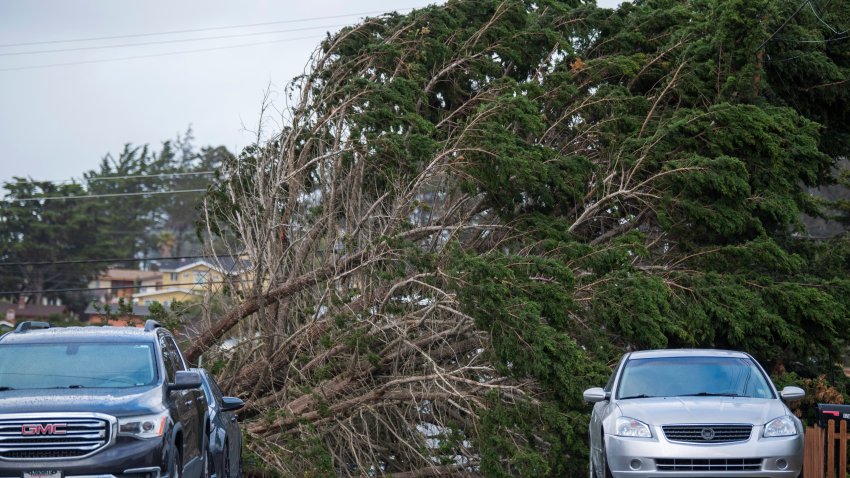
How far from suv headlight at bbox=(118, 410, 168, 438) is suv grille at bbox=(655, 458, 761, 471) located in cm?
426

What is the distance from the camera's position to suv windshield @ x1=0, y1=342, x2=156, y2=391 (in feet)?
33.3

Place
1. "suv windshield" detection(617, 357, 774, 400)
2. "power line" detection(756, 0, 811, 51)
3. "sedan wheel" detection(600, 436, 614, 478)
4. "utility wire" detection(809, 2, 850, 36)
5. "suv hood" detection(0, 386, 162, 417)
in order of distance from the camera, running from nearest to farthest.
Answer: "suv hood" detection(0, 386, 162, 417)
"sedan wheel" detection(600, 436, 614, 478)
"suv windshield" detection(617, 357, 774, 400)
"power line" detection(756, 0, 811, 51)
"utility wire" detection(809, 2, 850, 36)

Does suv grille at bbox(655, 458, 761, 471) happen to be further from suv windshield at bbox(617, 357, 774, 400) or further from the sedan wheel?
suv windshield at bbox(617, 357, 774, 400)

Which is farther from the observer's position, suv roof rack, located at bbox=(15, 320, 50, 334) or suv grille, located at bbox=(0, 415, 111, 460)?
suv roof rack, located at bbox=(15, 320, 50, 334)

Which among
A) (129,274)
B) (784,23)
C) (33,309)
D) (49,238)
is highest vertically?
(784,23)

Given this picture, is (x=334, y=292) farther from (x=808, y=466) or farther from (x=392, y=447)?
(x=808, y=466)

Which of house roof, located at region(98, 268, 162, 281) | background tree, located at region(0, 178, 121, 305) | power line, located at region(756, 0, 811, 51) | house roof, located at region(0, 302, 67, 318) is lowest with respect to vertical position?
house roof, located at region(0, 302, 67, 318)

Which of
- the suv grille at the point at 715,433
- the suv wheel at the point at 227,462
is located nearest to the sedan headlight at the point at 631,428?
the suv grille at the point at 715,433

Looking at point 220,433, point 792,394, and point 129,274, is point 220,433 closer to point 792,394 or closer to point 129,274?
point 792,394

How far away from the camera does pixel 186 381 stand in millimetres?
10375

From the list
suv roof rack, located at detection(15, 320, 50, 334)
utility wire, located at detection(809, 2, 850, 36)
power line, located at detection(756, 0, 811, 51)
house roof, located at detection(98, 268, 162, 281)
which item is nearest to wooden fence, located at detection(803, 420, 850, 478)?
suv roof rack, located at detection(15, 320, 50, 334)

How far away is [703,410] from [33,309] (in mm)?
78566

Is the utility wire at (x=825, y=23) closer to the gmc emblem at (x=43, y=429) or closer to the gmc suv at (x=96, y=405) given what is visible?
the gmc suv at (x=96, y=405)

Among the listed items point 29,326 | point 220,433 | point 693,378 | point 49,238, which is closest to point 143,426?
point 29,326
